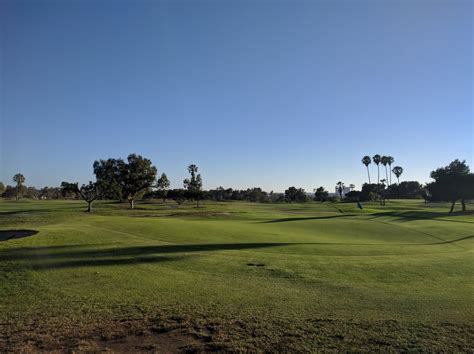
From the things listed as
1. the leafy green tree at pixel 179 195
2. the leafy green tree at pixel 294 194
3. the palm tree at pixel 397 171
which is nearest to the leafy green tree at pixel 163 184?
the leafy green tree at pixel 179 195

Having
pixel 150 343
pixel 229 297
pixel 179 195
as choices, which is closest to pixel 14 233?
pixel 229 297

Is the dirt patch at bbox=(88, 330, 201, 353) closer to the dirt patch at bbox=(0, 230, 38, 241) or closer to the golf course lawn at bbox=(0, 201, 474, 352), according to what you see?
the golf course lawn at bbox=(0, 201, 474, 352)

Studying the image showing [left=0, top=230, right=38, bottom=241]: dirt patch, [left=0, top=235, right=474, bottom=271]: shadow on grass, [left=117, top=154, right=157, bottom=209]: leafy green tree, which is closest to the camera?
[left=0, top=235, right=474, bottom=271]: shadow on grass

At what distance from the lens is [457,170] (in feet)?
212

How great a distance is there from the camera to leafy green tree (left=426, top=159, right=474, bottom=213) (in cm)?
6156

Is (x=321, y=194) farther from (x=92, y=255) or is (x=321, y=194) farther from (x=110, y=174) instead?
(x=92, y=255)

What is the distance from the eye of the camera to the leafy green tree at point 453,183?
202ft

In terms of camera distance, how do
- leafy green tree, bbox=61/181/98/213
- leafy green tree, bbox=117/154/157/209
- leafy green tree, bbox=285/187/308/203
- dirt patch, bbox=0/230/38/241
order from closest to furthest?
1. dirt patch, bbox=0/230/38/241
2. leafy green tree, bbox=61/181/98/213
3. leafy green tree, bbox=117/154/157/209
4. leafy green tree, bbox=285/187/308/203

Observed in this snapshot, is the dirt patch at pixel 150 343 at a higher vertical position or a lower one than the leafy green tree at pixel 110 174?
lower

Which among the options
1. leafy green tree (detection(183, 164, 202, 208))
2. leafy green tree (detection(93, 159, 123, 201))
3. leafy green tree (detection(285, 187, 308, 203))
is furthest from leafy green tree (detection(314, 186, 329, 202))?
leafy green tree (detection(93, 159, 123, 201))

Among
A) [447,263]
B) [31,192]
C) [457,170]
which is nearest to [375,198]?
[457,170]

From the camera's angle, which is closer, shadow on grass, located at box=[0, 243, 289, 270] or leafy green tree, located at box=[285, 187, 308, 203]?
shadow on grass, located at box=[0, 243, 289, 270]

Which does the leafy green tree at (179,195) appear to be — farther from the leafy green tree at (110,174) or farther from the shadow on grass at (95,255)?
the shadow on grass at (95,255)

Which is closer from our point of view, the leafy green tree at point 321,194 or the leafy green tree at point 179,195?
the leafy green tree at point 179,195
